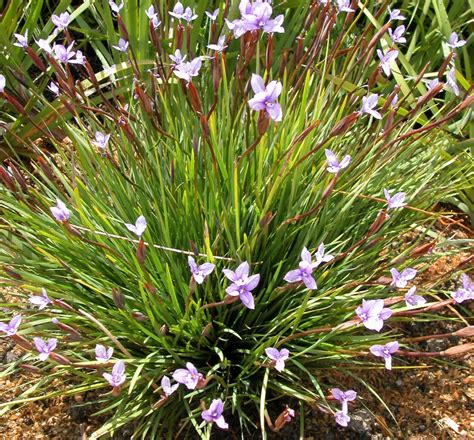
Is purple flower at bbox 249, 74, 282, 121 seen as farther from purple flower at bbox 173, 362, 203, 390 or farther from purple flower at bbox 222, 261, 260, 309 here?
Result: purple flower at bbox 173, 362, 203, 390

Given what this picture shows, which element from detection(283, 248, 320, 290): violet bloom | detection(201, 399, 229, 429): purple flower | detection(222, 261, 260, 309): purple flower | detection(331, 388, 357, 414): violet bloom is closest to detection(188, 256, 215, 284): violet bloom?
detection(222, 261, 260, 309): purple flower

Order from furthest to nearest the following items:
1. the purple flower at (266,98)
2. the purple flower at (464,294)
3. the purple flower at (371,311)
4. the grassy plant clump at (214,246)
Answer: the grassy plant clump at (214,246)
the purple flower at (464,294)
the purple flower at (371,311)
the purple flower at (266,98)

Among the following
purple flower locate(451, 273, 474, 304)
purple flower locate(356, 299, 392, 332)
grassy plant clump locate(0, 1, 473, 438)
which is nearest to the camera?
purple flower locate(356, 299, 392, 332)

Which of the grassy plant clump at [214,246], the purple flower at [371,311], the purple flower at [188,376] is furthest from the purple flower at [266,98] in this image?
the purple flower at [188,376]

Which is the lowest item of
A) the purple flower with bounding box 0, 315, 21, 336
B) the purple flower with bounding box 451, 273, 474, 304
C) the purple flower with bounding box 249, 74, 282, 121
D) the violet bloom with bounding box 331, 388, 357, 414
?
the violet bloom with bounding box 331, 388, 357, 414

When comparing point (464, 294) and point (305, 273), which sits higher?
point (305, 273)

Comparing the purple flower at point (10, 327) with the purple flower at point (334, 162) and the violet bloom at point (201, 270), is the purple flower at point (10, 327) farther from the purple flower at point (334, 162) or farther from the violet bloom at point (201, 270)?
the purple flower at point (334, 162)

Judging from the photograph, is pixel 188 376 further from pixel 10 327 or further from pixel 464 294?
pixel 464 294

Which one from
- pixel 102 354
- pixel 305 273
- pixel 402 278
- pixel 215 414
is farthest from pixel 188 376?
pixel 402 278

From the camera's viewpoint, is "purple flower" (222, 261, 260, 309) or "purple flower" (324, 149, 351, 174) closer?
"purple flower" (222, 261, 260, 309)

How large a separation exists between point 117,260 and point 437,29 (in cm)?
206

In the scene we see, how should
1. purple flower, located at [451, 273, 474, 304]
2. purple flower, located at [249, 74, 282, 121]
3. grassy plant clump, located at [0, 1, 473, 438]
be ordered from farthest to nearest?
grassy plant clump, located at [0, 1, 473, 438], purple flower, located at [451, 273, 474, 304], purple flower, located at [249, 74, 282, 121]

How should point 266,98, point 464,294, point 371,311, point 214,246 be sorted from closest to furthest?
1. point 266,98
2. point 371,311
3. point 464,294
4. point 214,246

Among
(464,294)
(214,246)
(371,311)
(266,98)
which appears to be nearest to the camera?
(266,98)
